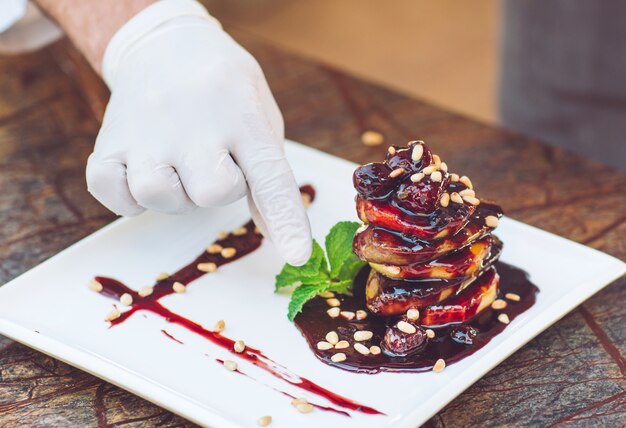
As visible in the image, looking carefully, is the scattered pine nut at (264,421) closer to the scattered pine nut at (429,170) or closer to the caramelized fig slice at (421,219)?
the caramelized fig slice at (421,219)

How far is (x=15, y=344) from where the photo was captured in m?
1.81

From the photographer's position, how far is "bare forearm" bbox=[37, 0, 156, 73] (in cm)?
210

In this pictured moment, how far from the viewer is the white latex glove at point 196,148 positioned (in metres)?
1.77

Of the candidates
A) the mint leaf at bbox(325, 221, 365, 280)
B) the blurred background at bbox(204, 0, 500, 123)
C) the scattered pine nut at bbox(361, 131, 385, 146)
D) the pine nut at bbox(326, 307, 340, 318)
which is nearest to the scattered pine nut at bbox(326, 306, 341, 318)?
the pine nut at bbox(326, 307, 340, 318)

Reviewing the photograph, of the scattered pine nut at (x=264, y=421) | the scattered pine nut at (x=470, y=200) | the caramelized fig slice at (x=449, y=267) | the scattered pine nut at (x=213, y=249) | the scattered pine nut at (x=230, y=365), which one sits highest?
the scattered pine nut at (x=470, y=200)

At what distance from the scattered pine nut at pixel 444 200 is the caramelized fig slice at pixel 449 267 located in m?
0.11

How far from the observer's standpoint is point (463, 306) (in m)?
1.73

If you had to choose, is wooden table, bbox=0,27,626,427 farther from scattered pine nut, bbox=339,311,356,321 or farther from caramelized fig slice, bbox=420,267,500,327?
scattered pine nut, bbox=339,311,356,321

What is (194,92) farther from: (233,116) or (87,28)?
(87,28)

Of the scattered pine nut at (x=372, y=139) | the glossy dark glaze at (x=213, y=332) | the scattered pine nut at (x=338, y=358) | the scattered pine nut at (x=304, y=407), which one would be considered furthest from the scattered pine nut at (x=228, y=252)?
the scattered pine nut at (x=372, y=139)

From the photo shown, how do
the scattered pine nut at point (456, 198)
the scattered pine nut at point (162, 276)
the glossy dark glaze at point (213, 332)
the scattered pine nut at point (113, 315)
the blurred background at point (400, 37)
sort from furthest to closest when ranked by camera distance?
the blurred background at point (400, 37), the scattered pine nut at point (162, 276), the scattered pine nut at point (113, 315), the scattered pine nut at point (456, 198), the glossy dark glaze at point (213, 332)

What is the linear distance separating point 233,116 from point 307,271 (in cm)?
38

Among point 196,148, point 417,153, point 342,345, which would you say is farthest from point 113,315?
point 417,153

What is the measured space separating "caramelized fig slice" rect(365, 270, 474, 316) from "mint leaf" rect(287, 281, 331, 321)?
125mm
